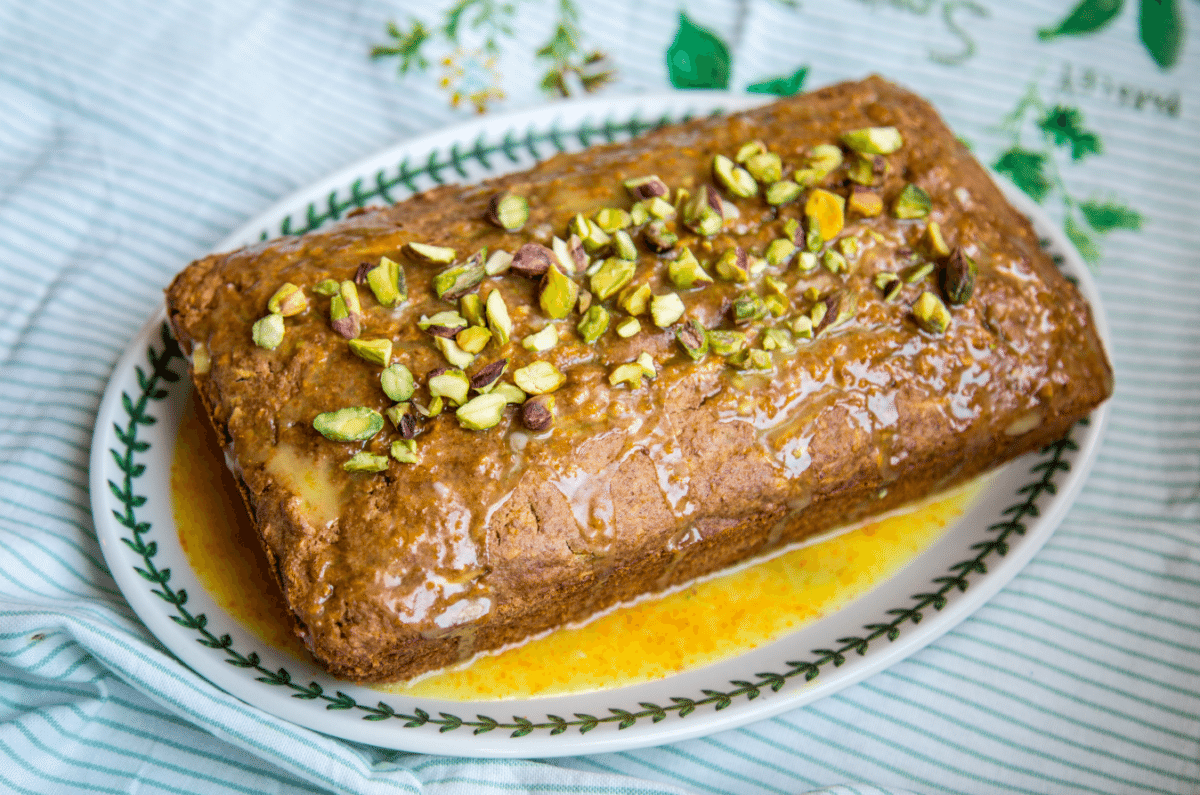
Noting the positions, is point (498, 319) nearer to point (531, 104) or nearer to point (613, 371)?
point (613, 371)

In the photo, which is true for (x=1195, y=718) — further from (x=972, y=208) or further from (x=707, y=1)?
(x=707, y=1)

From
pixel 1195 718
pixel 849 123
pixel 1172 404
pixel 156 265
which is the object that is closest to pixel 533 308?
pixel 849 123

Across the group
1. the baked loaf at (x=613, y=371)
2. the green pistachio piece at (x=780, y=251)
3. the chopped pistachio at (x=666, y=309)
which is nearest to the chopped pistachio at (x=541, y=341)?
the baked loaf at (x=613, y=371)

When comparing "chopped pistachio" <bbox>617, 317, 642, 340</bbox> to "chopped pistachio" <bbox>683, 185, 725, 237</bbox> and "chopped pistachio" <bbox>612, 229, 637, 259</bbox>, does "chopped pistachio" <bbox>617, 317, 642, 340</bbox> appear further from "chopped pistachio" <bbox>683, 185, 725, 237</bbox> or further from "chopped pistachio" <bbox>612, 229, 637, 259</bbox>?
"chopped pistachio" <bbox>683, 185, 725, 237</bbox>

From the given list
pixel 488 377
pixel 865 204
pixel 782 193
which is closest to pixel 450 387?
pixel 488 377

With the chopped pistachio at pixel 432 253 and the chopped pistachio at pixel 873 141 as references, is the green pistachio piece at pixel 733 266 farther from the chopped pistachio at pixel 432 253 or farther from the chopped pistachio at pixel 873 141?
the chopped pistachio at pixel 432 253

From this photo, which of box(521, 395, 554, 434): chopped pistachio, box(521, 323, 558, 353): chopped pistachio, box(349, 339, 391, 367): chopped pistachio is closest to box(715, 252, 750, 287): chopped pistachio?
box(521, 323, 558, 353): chopped pistachio
